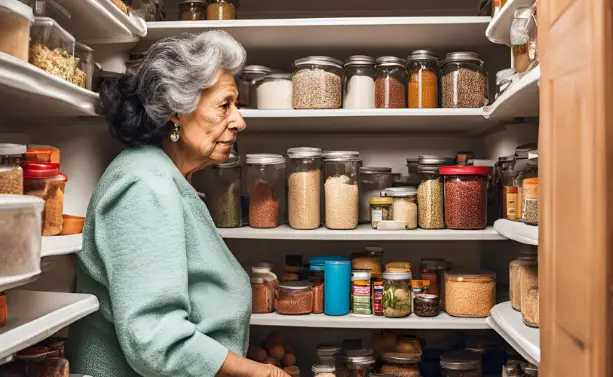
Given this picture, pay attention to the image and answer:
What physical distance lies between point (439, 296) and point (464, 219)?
12.9 inches

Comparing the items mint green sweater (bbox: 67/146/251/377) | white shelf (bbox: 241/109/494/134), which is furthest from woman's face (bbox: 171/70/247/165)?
white shelf (bbox: 241/109/494/134)

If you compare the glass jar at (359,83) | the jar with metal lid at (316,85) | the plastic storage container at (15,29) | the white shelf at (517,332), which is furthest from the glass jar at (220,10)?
the white shelf at (517,332)

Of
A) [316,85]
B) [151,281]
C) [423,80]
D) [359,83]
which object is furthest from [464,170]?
[151,281]

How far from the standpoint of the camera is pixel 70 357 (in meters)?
1.38

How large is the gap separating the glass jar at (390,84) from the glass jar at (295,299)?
2.24ft

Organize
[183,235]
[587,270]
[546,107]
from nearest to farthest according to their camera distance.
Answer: [587,270], [546,107], [183,235]

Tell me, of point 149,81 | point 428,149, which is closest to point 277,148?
point 428,149

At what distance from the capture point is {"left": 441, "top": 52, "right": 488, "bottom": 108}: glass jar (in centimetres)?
193

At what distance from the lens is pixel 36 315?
1.05m

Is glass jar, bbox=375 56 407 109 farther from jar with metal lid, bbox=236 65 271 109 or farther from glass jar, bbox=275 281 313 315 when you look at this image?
glass jar, bbox=275 281 313 315

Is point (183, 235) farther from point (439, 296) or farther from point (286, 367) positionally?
point (439, 296)

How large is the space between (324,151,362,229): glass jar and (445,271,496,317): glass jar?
403 mm

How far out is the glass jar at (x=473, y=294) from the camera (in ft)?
6.24

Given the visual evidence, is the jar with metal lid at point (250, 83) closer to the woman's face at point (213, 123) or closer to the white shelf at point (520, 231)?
the woman's face at point (213, 123)
